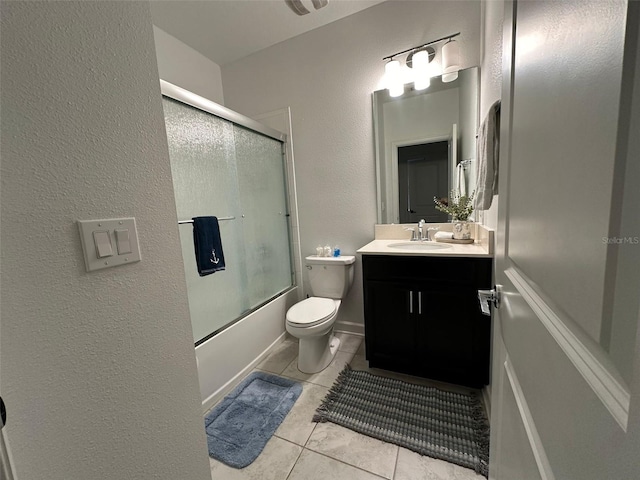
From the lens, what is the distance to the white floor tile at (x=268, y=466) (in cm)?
112

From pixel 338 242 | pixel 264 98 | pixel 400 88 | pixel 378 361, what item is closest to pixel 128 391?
pixel 378 361

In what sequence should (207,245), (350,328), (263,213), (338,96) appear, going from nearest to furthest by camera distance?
(207,245) < (338,96) < (263,213) < (350,328)

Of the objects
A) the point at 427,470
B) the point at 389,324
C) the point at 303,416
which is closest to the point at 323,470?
the point at 303,416

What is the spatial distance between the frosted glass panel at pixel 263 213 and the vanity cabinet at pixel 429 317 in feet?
3.04

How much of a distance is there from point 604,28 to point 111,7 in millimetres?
878

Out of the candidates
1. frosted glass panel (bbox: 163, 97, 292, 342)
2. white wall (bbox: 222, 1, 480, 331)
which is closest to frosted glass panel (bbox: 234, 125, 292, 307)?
frosted glass panel (bbox: 163, 97, 292, 342)

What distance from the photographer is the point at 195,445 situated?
2.50 ft

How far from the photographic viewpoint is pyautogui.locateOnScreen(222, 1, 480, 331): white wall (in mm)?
1835

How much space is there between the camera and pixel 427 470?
111 centimetres

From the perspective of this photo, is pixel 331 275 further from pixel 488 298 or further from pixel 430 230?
pixel 488 298

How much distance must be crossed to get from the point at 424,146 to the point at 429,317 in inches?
49.5

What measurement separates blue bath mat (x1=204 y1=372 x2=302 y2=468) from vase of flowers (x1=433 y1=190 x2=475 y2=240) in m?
1.50

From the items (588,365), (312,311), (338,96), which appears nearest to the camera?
(588,365)

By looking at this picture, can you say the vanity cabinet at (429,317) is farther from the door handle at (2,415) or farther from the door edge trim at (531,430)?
the door handle at (2,415)
